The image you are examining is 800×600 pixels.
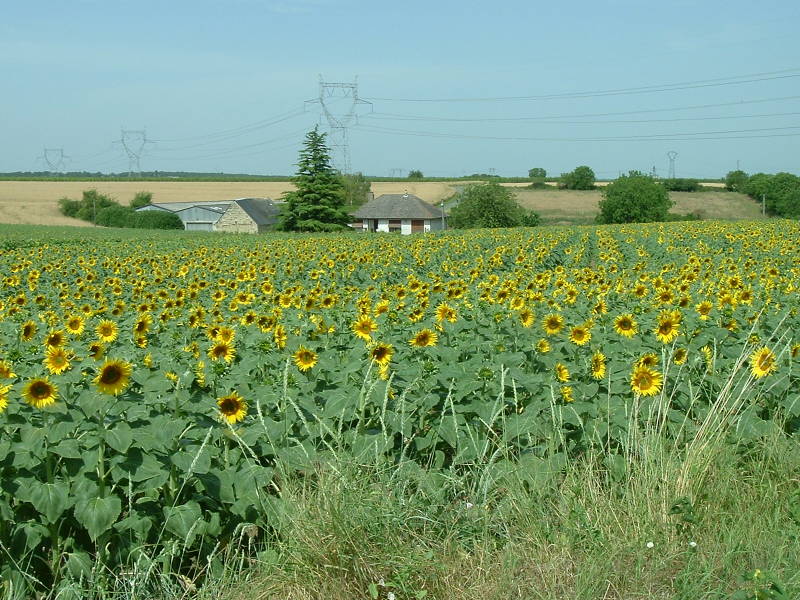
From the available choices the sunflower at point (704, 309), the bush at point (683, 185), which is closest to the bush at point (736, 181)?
the bush at point (683, 185)

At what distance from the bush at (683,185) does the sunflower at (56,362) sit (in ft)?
330

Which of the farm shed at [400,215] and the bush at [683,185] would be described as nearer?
the farm shed at [400,215]

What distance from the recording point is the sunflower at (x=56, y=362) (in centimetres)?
375

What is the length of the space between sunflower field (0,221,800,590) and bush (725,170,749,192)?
96018 millimetres

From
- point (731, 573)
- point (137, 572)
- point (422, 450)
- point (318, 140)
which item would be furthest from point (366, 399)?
point (318, 140)

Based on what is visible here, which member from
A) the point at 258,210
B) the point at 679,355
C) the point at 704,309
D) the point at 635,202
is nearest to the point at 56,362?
the point at 679,355

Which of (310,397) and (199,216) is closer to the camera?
(310,397)

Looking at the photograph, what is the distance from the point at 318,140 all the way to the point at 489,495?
54943 mm

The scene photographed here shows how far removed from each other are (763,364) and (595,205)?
282ft

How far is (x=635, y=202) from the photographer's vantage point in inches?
2717

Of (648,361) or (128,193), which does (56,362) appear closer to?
(648,361)

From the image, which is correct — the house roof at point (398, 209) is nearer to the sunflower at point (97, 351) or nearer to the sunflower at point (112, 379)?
the sunflower at point (97, 351)

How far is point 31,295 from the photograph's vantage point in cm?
888

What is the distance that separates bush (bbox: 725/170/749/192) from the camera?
9491cm
